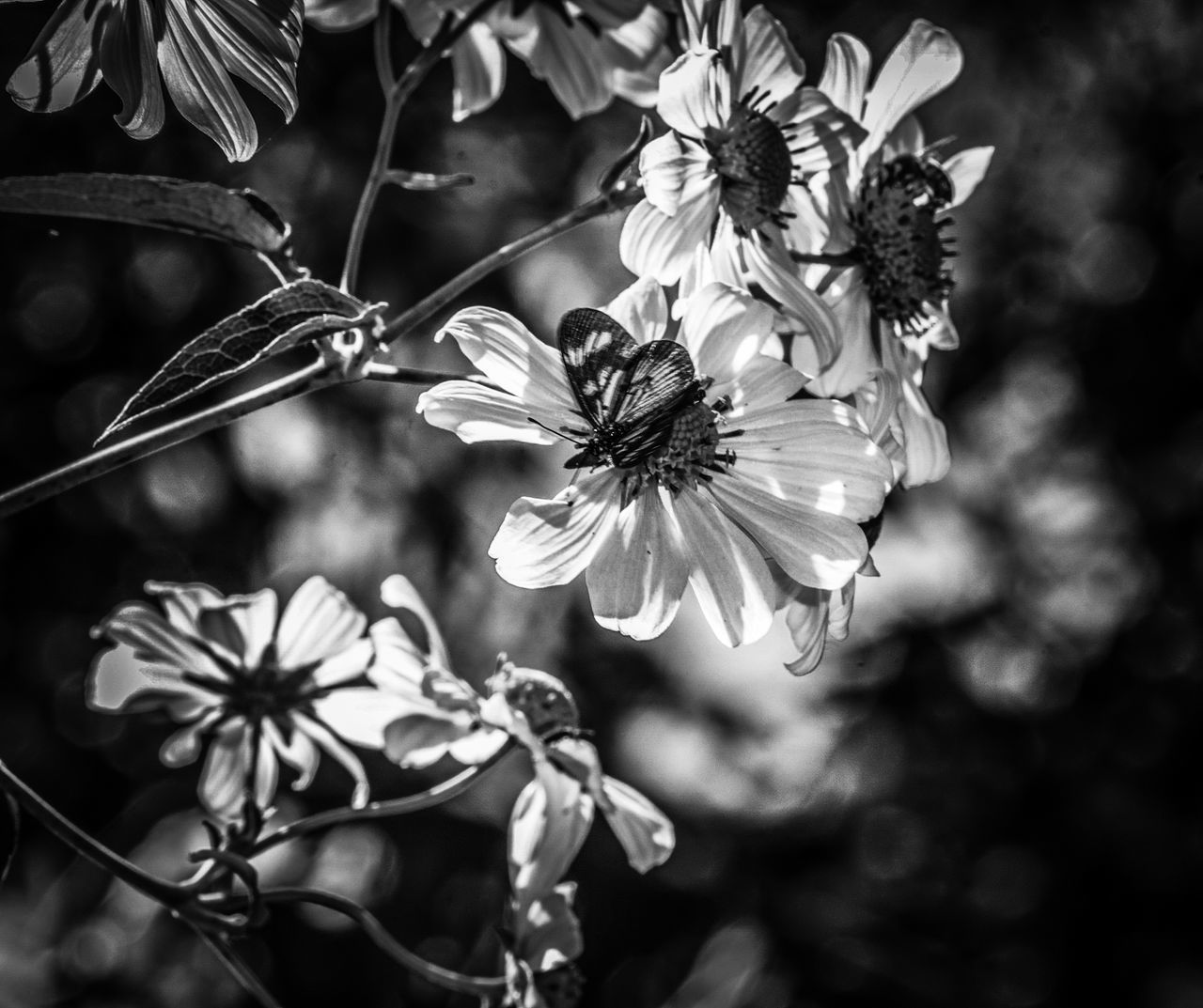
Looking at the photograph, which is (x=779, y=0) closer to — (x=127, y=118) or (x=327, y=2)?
(x=327, y=2)

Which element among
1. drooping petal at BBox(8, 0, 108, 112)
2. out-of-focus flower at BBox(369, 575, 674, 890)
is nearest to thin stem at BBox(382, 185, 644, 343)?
drooping petal at BBox(8, 0, 108, 112)

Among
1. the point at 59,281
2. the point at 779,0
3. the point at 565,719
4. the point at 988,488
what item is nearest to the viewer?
the point at 565,719

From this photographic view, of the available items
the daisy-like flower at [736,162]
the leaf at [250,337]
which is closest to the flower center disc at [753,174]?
the daisy-like flower at [736,162]

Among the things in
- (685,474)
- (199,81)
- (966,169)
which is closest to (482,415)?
(685,474)

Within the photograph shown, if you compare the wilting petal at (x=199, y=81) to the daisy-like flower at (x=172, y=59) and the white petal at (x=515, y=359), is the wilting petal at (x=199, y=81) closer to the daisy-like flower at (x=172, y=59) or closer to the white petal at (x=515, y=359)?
the daisy-like flower at (x=172, y=59)

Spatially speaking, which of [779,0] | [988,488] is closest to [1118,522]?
[988,488]

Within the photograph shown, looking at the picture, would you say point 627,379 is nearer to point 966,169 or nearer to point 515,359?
point 515,359
